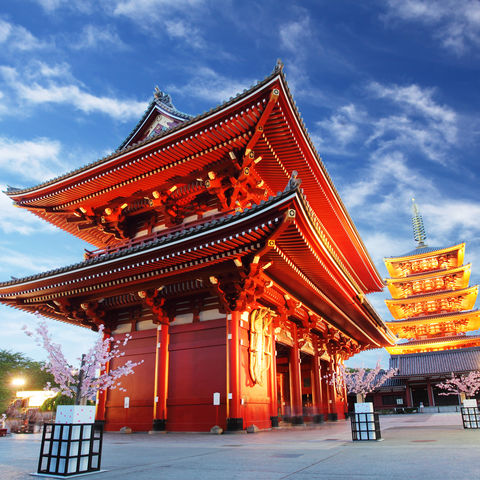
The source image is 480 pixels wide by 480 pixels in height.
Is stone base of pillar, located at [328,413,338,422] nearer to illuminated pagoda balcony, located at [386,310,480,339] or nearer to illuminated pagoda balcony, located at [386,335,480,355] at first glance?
illuminated pagoda balcony, located at [386,335,480,355]

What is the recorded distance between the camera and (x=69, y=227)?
22828 mm

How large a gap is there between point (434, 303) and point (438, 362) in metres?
8.22

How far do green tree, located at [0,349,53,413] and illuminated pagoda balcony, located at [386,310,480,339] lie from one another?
48.0m

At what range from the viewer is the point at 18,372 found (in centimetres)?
5309

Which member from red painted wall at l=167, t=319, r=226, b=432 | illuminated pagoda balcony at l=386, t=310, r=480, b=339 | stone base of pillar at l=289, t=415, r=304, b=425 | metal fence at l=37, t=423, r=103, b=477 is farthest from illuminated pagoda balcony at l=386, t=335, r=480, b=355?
metal fence at l=37, t=423, r=103, b=477

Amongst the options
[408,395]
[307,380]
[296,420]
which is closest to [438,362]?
[408,395]

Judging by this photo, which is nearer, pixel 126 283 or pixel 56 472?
pixel 56 472

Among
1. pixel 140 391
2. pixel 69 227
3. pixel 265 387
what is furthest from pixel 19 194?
pixel 265 387

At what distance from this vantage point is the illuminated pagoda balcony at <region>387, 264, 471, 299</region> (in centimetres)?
5403

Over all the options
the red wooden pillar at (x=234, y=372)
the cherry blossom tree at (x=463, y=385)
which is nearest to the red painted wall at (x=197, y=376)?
the red wooden pillar at (x=234, y=372)

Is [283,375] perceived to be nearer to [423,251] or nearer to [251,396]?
[251,396]

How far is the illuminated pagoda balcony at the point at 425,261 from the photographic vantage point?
55000mm

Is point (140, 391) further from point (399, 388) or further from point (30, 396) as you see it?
point (399, 388)

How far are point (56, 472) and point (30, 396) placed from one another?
2530 centimetres
